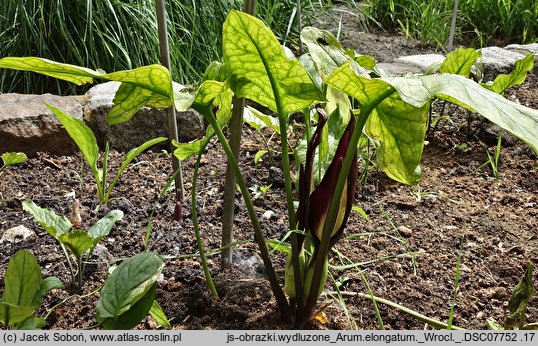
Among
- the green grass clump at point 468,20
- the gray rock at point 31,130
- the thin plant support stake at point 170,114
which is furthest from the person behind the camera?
the green grass clump at point 468,20

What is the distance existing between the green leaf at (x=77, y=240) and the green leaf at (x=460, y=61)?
111cm

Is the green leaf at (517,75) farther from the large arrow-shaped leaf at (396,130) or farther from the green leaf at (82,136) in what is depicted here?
the green leaf at (82,136)

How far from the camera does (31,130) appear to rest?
238 centimetres

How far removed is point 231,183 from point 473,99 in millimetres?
616

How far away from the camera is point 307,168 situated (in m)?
1.27

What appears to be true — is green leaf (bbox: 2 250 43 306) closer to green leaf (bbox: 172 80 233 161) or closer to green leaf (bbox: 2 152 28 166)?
green leaf (bbox: 172 80 233 161)

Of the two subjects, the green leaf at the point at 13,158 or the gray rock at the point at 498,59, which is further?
the gray rock at the point at 498,59

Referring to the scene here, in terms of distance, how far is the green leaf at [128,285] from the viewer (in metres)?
1.17

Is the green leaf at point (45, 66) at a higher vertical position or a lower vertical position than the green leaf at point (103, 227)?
higher

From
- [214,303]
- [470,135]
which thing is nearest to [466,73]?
[470,135]

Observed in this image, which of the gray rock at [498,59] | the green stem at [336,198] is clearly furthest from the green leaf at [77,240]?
the gray rock at [498,59]

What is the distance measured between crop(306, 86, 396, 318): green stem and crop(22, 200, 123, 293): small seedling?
0.46 m

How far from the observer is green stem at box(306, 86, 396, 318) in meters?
1.10
